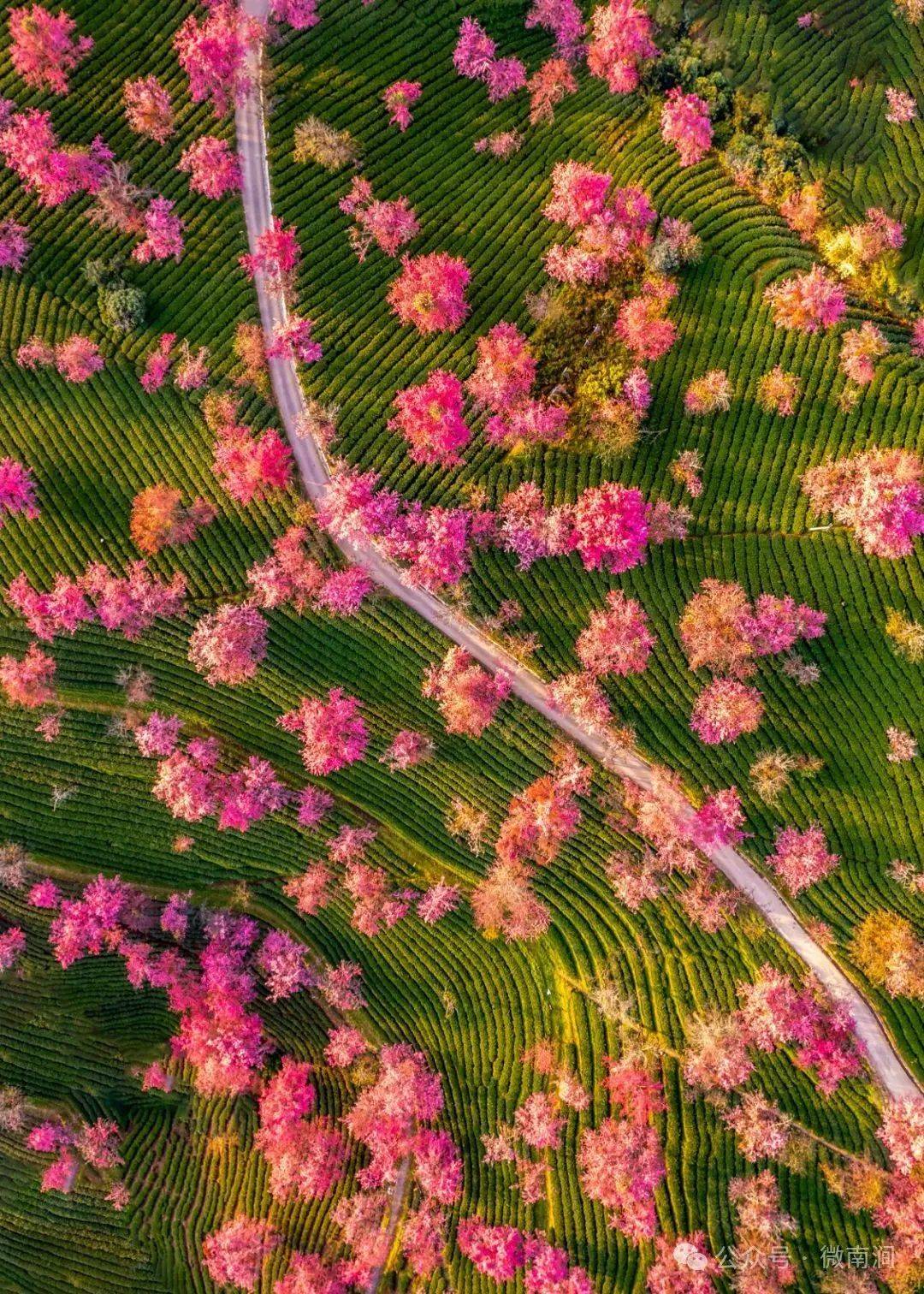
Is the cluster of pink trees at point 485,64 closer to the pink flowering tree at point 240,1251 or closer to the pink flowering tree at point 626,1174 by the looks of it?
the pink flowering tree at point 626,1174

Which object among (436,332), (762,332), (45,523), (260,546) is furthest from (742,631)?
(45,523)

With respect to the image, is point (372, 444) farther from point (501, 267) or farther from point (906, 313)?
point (906, 313)

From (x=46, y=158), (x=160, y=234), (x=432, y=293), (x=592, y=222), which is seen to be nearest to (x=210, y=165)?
(x=160, y=234)

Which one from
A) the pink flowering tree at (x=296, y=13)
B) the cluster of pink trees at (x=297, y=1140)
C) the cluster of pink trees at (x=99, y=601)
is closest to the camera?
the pink flowering tree at (x=296, y=13)

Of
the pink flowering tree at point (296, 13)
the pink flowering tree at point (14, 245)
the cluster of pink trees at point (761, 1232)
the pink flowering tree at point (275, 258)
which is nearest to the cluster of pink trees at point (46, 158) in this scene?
the pink flowering tree at point (14, 245)

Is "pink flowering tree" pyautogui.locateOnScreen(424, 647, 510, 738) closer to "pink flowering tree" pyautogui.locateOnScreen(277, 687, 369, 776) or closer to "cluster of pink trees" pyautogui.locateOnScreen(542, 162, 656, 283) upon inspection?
"pink flowering tree" pyautogui.locateOnScreen(277, 687, 369, 776)

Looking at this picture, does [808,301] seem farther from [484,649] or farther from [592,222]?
[484,649]
